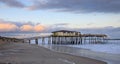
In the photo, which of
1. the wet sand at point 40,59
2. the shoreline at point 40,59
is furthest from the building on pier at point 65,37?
the shoreline at point 40,59

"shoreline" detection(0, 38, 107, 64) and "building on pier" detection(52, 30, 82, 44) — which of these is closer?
"shoreline" detection(0, 38, 107, 64)

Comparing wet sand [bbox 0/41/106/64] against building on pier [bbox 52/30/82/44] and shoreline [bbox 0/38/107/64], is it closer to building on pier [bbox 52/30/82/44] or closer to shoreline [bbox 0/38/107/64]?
shoreline [bbox 0/38/107/64]

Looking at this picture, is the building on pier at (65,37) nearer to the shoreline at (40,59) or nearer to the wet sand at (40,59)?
the wet sand at (40,59)

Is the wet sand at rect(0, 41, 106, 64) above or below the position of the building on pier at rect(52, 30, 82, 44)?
above

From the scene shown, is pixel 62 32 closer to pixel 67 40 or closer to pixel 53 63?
pixel 67 40

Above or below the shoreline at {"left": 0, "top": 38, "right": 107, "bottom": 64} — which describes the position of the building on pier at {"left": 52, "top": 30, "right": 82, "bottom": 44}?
below

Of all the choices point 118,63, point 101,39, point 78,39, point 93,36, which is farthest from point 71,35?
point 118,63

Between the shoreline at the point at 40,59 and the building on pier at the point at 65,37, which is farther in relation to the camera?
the building on pier at the point at 65,37

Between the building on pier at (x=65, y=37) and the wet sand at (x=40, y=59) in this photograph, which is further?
the building on pier at (x=65, y=37)

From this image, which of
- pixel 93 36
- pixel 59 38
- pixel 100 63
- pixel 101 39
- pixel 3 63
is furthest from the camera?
pixel 101 39

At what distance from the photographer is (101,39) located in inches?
4938

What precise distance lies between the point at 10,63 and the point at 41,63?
2.52m

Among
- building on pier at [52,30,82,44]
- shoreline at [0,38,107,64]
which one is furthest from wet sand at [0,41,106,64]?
building on pier at [52,30,82,44]

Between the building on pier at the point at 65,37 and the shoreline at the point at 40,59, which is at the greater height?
the shoreline at the point at 40,59
